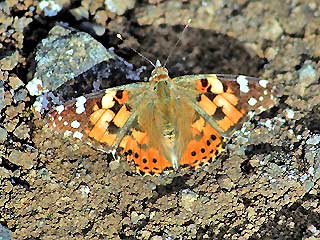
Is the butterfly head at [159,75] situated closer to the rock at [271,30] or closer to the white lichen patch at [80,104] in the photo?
the white lichen patch at [80,104]

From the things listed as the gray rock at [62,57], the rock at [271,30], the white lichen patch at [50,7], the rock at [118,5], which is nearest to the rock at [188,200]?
the gray rock at [62,57]

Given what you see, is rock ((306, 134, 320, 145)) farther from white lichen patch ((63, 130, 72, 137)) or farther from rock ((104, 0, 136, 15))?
rock ((104, 0, 136, 15))

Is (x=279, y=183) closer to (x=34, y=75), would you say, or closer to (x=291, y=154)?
(x=291, y=154)

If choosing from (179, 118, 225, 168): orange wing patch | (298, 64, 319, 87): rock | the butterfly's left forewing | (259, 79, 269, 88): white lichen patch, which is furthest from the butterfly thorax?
(298, 64, 319, 87): rock

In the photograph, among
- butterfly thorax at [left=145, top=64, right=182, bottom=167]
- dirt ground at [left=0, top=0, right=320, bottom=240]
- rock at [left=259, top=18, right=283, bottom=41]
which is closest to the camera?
dirt ground at [left=0, top=0, right=320, bottom=240]

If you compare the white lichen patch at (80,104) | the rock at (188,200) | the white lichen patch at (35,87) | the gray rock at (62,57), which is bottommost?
the rock at (188,200)

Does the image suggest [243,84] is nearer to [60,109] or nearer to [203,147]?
[203,147]
